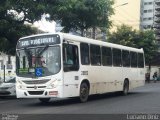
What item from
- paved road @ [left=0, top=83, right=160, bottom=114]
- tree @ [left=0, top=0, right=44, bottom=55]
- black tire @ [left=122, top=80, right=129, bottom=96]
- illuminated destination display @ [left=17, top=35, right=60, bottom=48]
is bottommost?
paved road @ [left=0, top=83, right=160, bottom=114]

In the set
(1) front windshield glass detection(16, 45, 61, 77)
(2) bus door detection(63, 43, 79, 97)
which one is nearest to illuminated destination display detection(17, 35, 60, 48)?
(1) front windshield glass detection(16, 45, 61, 77)

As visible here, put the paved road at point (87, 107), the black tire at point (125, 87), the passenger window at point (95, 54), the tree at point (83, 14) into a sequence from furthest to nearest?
the tree at point (83, 14) < the black tire at point (125, 87) < the passenger window at point (95, 54) < the paved road at point (87, 107)

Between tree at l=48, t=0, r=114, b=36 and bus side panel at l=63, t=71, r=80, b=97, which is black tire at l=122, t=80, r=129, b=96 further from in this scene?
bus side panel at l=63, t=71, r=80, b=97

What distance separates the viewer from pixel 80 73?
19.0 metres

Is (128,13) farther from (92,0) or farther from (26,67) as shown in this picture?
(26,67)

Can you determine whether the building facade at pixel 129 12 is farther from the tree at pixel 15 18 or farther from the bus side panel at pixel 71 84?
the bus side panel at pixel 71 84

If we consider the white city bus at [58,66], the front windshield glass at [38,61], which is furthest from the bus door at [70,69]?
the front windshield glass at [38,61]

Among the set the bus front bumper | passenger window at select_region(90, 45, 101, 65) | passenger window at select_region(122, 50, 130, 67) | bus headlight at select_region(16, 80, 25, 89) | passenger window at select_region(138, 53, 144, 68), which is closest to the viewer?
the bus front bumper

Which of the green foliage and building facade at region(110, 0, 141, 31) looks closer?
the green foliage

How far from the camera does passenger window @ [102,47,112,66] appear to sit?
21.8 m

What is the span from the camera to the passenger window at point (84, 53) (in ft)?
63.4

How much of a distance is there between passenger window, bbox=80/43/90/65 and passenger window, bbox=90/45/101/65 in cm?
57

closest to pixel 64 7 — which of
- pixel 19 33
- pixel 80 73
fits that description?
pixel 19 33

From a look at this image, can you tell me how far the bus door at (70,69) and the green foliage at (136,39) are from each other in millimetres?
40341
